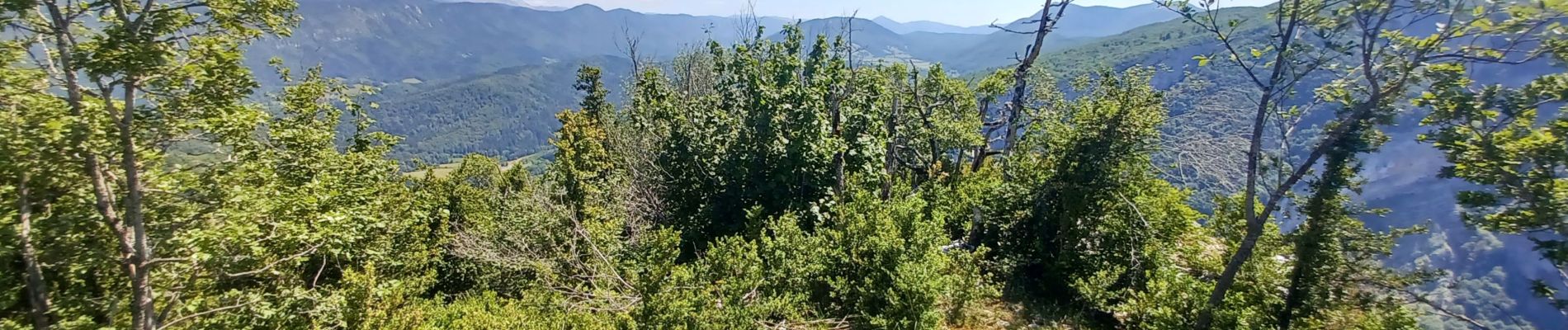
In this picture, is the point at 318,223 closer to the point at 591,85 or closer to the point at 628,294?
the point at 628,294

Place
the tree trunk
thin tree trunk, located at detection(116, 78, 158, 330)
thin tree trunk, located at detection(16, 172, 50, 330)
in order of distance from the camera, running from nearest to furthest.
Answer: thin tree trunk, located at detection(116, 78, 158, 330), thin tree trunk, located at detection(16, 172, 50, 330), the tree trunk

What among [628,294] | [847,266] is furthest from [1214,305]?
[628,294]

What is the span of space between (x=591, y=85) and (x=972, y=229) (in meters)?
21.5

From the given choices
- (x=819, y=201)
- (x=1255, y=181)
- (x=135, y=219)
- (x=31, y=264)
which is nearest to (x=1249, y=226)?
(x=1255, y=181)

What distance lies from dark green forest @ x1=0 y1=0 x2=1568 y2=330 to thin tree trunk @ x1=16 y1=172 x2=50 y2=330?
1.4 inches

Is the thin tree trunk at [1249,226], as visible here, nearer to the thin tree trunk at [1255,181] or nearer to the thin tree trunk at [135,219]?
the thin tree trunk at [1255,181]

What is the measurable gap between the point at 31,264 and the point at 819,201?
31.4 ft

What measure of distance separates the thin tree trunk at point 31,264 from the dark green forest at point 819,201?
4cm

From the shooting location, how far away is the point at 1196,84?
32.2 ft

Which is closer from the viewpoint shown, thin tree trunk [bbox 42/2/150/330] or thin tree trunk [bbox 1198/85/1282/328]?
thin tree trunk [bbox 42/2/150/330]

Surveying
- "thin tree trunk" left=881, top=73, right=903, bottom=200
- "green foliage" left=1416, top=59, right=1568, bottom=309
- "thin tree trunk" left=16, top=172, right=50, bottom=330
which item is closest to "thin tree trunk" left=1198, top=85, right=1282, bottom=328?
"green foliage" left=1416, top=59, right=1568, bottom=309

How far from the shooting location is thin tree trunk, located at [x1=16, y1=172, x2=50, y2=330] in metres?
5.86

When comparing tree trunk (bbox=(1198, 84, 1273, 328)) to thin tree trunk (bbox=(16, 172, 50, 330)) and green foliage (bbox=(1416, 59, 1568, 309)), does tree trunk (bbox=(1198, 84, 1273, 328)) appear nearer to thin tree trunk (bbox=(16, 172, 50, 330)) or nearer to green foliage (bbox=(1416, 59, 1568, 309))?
green foliage (bbox=(1416, 59, 1568, 309))

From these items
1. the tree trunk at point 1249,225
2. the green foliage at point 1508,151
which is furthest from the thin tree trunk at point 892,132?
the green foliage at point 1508,151
